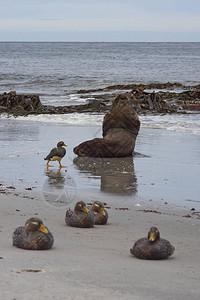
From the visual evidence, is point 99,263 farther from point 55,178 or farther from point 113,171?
point 113,171

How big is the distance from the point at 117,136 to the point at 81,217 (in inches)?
287

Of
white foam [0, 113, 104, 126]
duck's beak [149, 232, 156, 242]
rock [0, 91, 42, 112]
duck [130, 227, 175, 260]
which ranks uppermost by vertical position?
duck's beak [149, 232, 156, 242]

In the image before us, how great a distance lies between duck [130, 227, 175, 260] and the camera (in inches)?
225

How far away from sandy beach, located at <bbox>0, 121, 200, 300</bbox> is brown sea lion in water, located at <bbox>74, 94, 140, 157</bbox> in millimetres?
394

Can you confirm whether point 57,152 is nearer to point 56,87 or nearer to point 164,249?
point 164,249

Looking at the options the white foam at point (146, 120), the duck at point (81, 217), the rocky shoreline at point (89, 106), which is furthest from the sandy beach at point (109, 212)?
the rocky shoreline at point (89, 106)

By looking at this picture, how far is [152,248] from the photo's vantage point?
572cm

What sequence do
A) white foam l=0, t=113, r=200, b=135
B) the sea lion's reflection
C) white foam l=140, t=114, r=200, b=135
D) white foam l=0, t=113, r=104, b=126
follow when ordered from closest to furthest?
the sea lion's reflection < white foam l=140, t=114, r=200, b=135 < white foam l=0, t=113, r=200, b=135 < white foam l=0, t=113, r=104, b=126

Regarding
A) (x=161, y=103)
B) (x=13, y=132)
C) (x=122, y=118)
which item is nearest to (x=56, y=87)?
(x=161, y=103)

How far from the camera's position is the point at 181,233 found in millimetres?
7445

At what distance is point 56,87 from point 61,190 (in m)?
33.6

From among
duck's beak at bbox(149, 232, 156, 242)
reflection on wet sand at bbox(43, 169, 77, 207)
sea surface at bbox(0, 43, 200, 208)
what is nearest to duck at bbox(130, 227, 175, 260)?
duck's beak at bbox(149, 232, 156, 242)

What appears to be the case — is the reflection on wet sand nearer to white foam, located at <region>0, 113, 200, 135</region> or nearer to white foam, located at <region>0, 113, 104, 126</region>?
white foam, located at <region>0, 113, 200, 135</region>

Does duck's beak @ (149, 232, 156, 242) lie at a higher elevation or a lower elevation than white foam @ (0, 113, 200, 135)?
higher
